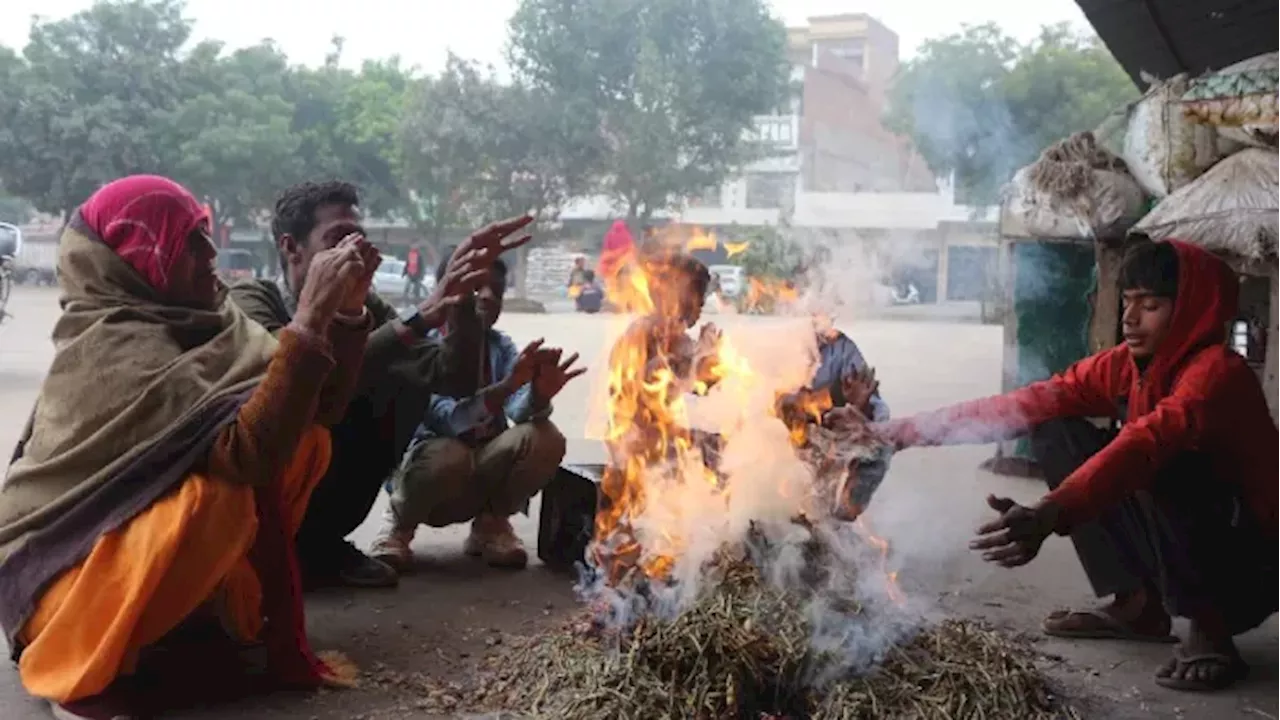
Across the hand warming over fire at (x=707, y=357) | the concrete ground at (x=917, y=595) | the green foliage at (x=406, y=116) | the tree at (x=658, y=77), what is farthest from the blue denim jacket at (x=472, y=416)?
the green foliage at (x=406, y=116)

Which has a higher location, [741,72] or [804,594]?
[741,72]

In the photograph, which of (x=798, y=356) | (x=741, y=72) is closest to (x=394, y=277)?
(x=741, y=72)

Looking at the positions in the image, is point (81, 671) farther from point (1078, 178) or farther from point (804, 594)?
point (1078, 178)

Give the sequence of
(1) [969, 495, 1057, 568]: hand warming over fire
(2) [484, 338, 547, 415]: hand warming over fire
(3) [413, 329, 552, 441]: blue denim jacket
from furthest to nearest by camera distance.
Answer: (3) [413, 329, 552, 441]: blue denim jacket → (2) [484, 338, 547, 415]: hand warming over fire → (1) [969, 495, 1057, 568]: hand warming over fire

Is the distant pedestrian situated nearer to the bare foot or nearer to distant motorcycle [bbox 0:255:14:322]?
distant motorcycle [bbox 0:255:14:322]

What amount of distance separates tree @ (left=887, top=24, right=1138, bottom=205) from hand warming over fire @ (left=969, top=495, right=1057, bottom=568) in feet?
32.5

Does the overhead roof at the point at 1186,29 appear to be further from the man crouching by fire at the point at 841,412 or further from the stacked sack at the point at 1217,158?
the man crouching by fire at the point at 841,412

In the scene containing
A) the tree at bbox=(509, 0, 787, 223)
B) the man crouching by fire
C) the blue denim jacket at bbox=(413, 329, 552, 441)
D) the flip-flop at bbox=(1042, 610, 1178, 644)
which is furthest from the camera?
the tree at bbox=(509, 0, 787, 223)

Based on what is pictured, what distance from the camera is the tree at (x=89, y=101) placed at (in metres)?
30.2

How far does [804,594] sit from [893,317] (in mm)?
25177

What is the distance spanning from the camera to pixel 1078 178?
22.8 ft

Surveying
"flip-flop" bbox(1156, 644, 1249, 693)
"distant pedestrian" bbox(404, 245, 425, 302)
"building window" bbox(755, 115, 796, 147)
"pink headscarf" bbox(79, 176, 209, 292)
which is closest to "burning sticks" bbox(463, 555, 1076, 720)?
"flip-flop" bbox(1156, 644, 1249, 693)

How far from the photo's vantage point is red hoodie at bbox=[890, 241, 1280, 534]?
11.6 ft

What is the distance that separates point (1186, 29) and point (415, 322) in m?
5.81
